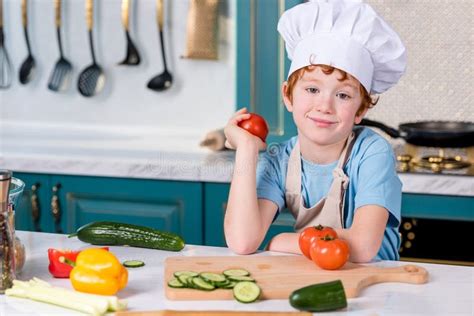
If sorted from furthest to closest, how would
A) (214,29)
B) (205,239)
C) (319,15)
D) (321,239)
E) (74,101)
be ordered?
(74,101), (214,29), (205,239), (319,15), (321,239)

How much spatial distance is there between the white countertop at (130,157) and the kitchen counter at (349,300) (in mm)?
1080

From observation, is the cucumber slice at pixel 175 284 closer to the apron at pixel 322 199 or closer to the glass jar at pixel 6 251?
the glass jar at pixel 6 251

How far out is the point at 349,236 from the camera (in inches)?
88.6

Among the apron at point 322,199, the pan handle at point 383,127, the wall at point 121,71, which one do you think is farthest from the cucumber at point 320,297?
the wall at point 121,71

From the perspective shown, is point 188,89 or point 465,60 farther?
point 188,89

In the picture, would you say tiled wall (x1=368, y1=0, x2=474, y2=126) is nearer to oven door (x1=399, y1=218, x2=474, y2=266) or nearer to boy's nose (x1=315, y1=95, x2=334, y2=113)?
oven door (x1=399, y1=218, x2=474, y2=266)

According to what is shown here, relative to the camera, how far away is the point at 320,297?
1.86m

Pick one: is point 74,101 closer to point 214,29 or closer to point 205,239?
point 214,29

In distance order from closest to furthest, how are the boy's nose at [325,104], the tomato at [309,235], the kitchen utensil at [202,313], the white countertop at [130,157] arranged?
the kitchen utensil at [202,313], the tomato at [309,235], the boy's nose at [325,104], the white countertop at [130,157]

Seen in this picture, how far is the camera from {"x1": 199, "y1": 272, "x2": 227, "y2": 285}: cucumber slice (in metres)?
1.97

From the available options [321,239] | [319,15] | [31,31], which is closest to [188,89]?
[31,31]

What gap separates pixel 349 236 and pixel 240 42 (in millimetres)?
1596

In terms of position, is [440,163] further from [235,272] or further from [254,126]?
[235,272]

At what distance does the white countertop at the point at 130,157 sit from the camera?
3281 mm
